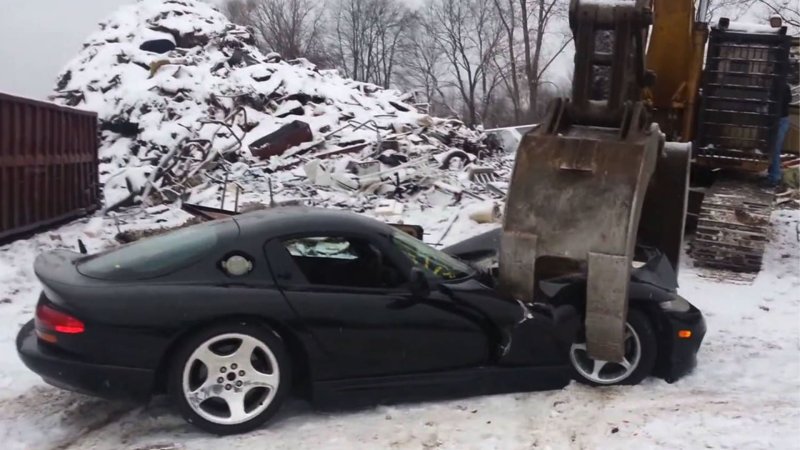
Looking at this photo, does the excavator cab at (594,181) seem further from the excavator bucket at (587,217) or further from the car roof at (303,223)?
the car roof at (303,223)

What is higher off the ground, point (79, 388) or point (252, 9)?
point (252, 9)

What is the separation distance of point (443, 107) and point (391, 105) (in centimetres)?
3139

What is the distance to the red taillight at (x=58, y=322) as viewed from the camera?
14.5 feet

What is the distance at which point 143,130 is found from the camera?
18234 mm

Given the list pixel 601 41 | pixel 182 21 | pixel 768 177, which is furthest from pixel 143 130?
pixel 601 41

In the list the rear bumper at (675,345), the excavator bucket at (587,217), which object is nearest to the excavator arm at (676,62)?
the rear bumper at (675,345)

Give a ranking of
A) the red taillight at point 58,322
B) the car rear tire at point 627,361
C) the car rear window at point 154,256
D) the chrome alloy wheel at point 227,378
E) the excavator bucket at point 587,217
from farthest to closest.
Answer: the car rear tire at point 627,361 → the excavator bucket at point 587,217 → the car rear window at point 154,256 → the chrome alloy wheel at point 227,378 → the red taillight at point 58,322

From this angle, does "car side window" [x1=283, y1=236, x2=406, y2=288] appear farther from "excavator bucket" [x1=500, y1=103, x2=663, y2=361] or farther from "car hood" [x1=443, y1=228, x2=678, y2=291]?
"car hood" [x1=443, y1=228, x2=678, y2=291]

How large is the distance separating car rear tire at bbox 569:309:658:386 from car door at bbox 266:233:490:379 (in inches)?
30.9

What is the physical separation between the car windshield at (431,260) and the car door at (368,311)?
0.62 feet

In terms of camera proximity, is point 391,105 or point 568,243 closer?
point 568,243

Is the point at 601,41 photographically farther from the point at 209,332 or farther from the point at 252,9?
the point at 252,9

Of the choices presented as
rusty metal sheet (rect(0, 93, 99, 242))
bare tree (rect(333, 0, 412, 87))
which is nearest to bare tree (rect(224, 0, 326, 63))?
bare tree (rect(333, 0, 412, 87))

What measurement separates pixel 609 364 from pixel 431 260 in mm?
1444
